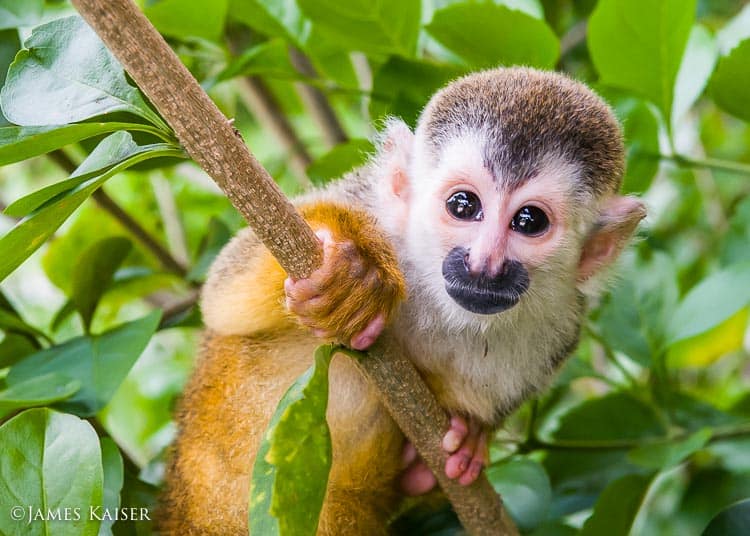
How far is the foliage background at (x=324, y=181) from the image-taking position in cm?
145

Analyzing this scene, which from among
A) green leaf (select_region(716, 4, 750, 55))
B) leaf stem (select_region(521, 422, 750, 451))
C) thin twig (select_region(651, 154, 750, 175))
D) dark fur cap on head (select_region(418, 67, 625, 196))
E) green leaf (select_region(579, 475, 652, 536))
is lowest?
leaf stem (select_region(521, 422, 750, 451))

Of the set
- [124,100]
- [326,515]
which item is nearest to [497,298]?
[326,515]

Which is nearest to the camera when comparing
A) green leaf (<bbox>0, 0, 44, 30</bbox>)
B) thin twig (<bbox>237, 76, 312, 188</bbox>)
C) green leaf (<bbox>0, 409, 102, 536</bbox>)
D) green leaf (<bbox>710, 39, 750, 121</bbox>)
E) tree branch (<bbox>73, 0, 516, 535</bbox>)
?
tree branch (<bbox>73, 0, 516, 535</bbox>)

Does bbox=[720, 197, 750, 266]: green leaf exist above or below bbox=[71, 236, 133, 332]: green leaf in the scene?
above

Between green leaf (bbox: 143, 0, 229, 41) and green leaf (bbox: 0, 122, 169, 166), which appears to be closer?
green leaf (bbox: 0, 122, 169, 166)

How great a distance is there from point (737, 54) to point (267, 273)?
3.90ft

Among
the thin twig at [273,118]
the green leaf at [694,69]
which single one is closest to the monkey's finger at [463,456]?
the green leaf at [694,69]

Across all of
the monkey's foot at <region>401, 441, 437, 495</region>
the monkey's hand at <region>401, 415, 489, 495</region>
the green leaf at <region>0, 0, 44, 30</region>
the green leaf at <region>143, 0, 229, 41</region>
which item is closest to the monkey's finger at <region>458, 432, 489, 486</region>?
the monkey's hand at <region>401, 415, 489, 495</region>

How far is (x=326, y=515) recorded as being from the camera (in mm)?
2043

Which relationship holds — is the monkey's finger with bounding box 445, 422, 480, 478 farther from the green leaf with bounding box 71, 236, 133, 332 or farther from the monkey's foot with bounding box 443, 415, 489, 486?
the green leaf with bounding box 71, 236, 133, 332

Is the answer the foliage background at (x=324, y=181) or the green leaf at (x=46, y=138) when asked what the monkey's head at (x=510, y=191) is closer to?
the foliage background at (x=324, y=181)

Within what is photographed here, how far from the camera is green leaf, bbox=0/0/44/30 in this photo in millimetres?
1839

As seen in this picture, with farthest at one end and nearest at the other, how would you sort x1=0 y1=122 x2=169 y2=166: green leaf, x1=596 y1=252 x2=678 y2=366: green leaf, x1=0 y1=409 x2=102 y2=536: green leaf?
1. x1=596 y1=252 x2=678 y2=366: green leaf
2. x1=0 y1=409 x2=102 y2=536: green leaf
3. x1=0 y1=122 x2=169 y2=166: green leaf

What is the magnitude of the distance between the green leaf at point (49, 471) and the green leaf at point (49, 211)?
0.96ft
